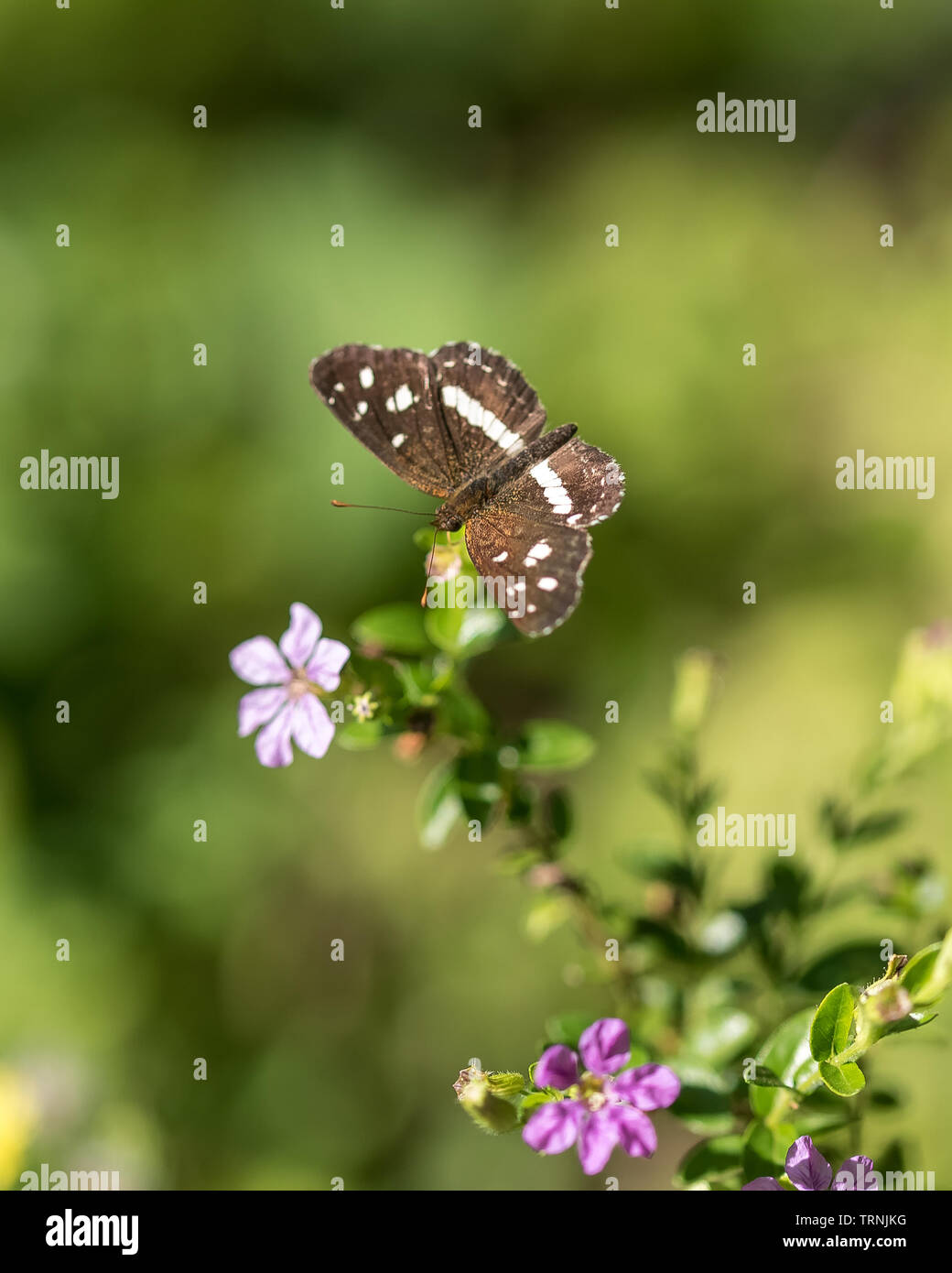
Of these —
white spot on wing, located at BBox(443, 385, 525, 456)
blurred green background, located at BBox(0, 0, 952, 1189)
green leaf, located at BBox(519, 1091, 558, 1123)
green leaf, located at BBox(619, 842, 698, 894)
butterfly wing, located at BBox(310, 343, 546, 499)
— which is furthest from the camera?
blurred green background, located at BBox(0, 0, 952, 1189)

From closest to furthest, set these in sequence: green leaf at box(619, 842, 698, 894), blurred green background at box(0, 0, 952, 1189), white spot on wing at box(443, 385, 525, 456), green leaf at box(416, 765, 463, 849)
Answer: green leaf at box(416, 765, 463, 849) → green leaf at box(619, 842, 698, 894) → white spot on wing at box(443, 385, 525, 456) → blurred green background at box(0, 0, 952, 1189)

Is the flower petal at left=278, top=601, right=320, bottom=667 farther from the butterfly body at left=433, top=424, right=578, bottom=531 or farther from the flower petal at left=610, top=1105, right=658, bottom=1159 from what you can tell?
the flower petal at left=610, top=1105, right=658, bottom=1159

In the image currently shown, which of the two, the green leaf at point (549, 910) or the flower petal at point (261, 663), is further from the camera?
the green leaf at point (549, 910)

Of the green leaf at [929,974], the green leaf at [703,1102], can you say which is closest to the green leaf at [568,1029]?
the green leaf at [703,1102]

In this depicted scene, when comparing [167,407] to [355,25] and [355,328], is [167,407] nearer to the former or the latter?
[355,328]

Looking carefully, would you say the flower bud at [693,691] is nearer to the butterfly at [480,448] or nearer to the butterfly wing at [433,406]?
the butterfly at [480,448]

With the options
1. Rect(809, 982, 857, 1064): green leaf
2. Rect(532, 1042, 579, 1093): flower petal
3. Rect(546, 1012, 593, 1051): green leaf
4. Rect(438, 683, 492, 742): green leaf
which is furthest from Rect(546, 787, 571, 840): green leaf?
Rect(809, 982, 857, 1064): green leaf
